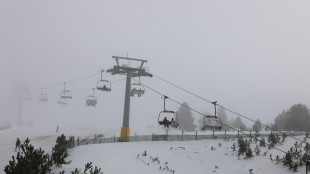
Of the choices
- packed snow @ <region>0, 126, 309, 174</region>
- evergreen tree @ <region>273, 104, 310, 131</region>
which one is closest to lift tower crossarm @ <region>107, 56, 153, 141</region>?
packed snow @ <region>0, 126, 309, 174</region>

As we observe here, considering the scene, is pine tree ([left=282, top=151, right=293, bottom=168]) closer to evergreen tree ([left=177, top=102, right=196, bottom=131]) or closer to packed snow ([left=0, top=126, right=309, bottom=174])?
packed snow ([left=0, top=126, right=309, bottom=174])

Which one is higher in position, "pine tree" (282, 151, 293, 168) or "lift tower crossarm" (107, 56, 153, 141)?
"lift tower crossarm" (107, 56, 153, 141)

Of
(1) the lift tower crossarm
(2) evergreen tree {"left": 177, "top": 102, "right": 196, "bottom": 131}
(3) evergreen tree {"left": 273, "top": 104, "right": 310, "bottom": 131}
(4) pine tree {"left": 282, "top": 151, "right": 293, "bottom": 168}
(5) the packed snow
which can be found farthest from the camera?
(2) evergreen tree {"left": 177, "top": 102, "right": 196, "bottom": 131}

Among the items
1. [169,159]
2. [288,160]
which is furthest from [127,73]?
[288,160]

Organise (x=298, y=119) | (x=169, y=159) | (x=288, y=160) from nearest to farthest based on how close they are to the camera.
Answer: (x=288, y=160) < (x=169, y=159) < (x=298, y=119)

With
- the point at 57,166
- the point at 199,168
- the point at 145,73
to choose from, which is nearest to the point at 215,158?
the point at 199,168

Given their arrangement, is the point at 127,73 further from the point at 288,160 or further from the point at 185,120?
the point at 185,120

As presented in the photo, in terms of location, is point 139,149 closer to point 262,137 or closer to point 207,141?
point 207,141

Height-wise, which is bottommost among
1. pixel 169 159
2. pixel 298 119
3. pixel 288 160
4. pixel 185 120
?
pixel 169 159

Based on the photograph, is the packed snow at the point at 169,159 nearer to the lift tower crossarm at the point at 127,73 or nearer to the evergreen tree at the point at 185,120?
the lift tower crossarm at the point at 127,73

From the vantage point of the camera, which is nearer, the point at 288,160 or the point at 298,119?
the point at 288,160

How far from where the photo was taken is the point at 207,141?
1323 inches

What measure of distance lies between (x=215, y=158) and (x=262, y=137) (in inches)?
359

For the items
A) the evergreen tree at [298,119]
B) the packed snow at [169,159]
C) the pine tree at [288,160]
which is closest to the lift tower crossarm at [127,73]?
the packed snow at [169,159]
